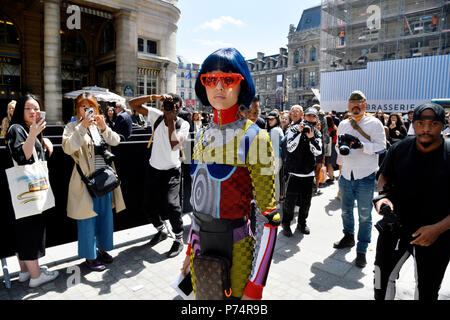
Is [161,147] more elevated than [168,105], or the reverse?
[168,105]

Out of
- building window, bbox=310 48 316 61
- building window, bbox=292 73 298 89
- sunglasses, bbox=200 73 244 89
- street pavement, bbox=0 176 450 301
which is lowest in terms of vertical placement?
street pavement, bbox=0 176 450 301

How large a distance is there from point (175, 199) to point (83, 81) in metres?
25.5

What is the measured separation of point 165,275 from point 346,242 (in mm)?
2850

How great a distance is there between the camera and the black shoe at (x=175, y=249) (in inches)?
172

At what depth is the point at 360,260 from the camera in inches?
163

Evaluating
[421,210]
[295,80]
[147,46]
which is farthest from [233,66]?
[295,80]

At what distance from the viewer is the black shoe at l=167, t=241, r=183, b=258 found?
4.36 m

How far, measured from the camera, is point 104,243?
4160 mm

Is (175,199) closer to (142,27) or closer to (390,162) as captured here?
(390,162)

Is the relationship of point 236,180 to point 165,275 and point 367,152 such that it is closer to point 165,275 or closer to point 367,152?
point 165,275

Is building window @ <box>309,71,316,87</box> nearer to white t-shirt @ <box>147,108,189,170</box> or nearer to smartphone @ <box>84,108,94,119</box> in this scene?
white t-shirt @ <box>147,108,189,170</box>

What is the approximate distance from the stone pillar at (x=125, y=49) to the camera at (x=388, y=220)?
21.0 m

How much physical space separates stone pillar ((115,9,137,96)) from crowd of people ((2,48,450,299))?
18.5 meters

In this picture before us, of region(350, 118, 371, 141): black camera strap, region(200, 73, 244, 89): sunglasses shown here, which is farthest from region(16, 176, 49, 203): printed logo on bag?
region(350, 118, 371, 141): black camera strap
